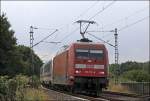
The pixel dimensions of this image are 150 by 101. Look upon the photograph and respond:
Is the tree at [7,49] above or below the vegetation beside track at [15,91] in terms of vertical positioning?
above

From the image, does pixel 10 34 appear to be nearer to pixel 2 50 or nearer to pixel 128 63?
pixel 2 50

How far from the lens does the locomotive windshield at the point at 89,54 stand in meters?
30.9

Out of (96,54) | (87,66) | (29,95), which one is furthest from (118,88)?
(29,95)

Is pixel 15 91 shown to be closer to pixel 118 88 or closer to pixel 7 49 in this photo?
pixel 118 88

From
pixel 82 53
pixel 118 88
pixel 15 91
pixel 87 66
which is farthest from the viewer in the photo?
pixel 118 88

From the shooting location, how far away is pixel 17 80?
62.0 ft

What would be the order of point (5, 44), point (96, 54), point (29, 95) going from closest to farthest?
point (29, 95) → point (96, 54) → point (5, 44)

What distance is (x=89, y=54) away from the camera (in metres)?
31.1

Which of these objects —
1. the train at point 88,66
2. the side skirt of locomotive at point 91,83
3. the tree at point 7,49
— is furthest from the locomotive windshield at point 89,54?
the tree at point 7,49

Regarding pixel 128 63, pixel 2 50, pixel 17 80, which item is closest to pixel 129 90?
pixel 2 50

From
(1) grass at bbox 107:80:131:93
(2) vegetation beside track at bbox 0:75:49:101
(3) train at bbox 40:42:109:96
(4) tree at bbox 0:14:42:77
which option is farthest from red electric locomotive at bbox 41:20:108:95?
(4) tree at bbox 0:14:42:77

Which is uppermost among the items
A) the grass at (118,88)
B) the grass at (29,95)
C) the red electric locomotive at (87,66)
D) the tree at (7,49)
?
the tree at (7,49)

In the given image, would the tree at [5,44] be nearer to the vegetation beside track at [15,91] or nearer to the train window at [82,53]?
the train window at [82,53]

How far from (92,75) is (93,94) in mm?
2301
